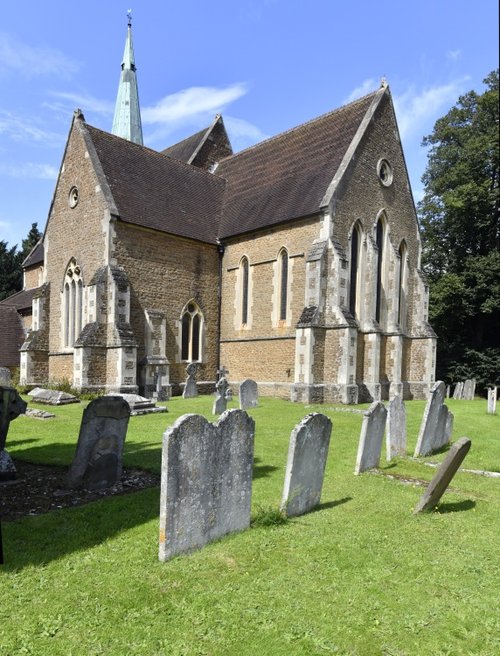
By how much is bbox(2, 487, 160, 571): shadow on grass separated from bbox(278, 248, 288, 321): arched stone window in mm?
14566

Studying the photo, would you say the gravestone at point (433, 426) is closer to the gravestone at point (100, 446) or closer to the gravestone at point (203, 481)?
the gravestone at point (203, 481)

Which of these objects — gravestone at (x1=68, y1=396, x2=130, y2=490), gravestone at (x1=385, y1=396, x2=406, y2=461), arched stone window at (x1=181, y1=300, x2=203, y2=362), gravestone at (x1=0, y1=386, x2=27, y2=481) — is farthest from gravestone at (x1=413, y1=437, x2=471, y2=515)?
arched stone window at (x1=181, y1=300, x2=203, y2=362)

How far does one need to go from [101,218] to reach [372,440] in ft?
49.7

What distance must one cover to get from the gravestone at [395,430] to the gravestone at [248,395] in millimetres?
7228

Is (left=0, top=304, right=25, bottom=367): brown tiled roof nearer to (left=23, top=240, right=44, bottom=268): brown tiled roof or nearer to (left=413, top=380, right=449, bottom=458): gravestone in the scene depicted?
(left=23, top=240, right=44, bottom=268): brown tiled roof

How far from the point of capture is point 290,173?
73.0ft

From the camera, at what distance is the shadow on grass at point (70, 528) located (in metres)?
4.65

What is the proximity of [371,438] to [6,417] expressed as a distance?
5.87 m

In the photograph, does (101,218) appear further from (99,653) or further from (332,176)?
(99,653)

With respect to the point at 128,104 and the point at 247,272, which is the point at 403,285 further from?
the point at 128,104

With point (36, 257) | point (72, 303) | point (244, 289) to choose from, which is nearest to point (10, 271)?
point (36, 257)

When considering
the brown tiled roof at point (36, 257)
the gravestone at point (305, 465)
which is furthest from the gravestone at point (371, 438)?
the brown tiled roof at point (36, 257)

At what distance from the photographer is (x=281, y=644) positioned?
3426 mm

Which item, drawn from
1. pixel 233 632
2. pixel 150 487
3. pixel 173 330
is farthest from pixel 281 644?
pixel 173 330
